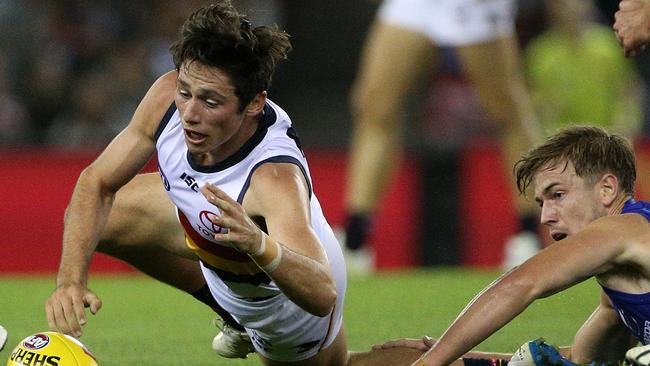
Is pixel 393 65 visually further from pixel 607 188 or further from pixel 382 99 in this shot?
pixel 607 188

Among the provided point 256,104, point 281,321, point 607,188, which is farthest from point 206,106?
point 607,188

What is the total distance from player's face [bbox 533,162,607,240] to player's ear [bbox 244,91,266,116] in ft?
3.44

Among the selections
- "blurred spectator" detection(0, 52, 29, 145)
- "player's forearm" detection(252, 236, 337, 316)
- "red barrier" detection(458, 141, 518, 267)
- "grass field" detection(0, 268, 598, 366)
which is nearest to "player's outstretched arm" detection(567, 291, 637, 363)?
"grass field" detection(0, 268, 598, 366)

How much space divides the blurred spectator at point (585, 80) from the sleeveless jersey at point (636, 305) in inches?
278

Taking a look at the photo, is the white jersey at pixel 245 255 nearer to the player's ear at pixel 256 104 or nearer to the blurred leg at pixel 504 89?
the player's ear at pixel 256 104

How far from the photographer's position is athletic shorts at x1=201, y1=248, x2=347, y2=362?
488 centimetres

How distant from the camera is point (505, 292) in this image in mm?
4023

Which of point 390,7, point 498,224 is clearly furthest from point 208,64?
point 498,224

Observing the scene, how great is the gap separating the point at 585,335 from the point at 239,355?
155 centimetres

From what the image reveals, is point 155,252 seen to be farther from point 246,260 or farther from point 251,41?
point 251,41

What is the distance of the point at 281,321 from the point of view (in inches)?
193

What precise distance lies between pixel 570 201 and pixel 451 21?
4.20 meters

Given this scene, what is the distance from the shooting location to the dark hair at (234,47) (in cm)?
450

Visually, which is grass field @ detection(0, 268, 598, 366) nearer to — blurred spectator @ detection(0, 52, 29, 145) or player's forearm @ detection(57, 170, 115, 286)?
player's forearm @ detection(57, 170, 115, 286)
